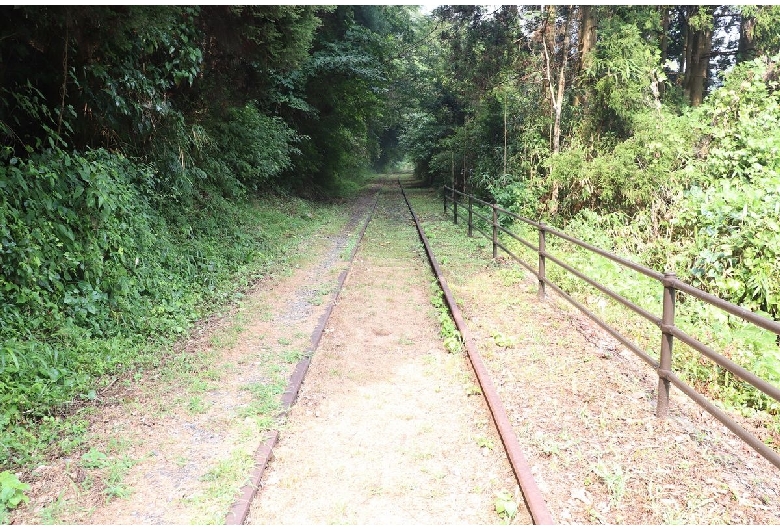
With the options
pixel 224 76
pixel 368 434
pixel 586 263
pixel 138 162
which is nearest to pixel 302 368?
pixel 368 434

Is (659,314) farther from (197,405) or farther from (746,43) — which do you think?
(746,43)

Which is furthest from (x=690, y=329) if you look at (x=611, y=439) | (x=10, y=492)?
(x=10, y=492)

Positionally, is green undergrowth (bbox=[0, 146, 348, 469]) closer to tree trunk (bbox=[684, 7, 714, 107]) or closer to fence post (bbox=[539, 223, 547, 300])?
fence post (bbox=[539, 223, 547, 300])

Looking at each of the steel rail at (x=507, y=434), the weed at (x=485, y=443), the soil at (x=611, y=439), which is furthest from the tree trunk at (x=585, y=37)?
the weed at (x=485, y=443)

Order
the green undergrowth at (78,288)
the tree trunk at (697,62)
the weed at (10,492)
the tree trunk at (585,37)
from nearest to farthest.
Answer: the weed at (10,492) → the green undergrowth at (78,288) → the tree trunk at (585,37) → the tree trunk at (697,62)

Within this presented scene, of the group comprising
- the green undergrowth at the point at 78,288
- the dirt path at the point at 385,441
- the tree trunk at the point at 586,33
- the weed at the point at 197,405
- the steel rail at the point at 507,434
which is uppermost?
the tree trunk at the point at 586,33

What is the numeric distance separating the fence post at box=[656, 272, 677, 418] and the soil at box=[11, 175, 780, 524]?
0.48 ft

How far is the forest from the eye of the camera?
515 centimetres

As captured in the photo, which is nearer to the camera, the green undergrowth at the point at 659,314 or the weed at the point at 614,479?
the weed at the point at 614,479

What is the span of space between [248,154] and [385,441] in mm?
→ 11294

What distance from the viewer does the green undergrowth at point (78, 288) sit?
423 centimetres

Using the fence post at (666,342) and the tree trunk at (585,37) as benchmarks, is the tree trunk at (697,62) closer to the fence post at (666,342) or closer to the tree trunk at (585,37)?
the tree trunk at (585,37)

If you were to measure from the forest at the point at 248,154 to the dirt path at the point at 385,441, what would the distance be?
192cm

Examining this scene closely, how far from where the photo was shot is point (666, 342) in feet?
13.1
